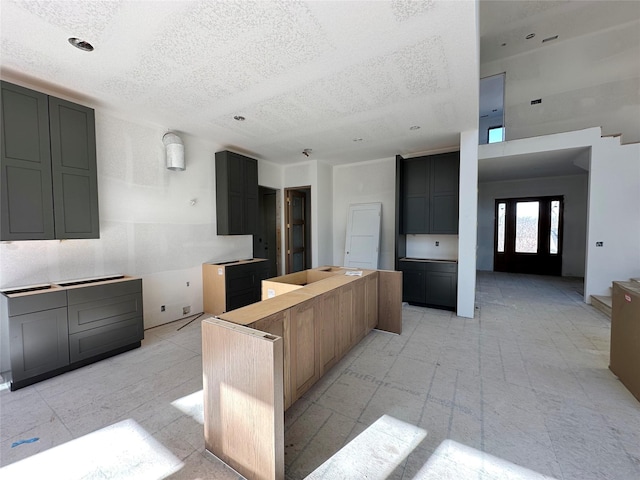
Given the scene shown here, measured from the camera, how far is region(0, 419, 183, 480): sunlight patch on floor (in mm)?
1502

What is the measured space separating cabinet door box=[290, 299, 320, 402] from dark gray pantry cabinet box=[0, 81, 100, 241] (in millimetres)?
2622

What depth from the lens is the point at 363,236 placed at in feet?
18.6

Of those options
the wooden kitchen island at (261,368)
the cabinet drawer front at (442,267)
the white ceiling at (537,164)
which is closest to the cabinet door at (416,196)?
the cabinet drawer front at (442,267)

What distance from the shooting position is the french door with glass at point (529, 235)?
25.1ft

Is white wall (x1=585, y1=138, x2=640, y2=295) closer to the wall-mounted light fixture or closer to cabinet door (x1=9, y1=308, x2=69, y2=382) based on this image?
the wall-mounted light fixture

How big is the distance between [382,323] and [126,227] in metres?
3.67

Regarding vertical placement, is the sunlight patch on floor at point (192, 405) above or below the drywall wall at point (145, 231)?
below

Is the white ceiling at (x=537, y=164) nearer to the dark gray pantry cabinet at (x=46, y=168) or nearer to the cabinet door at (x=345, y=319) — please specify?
the cabinet door at (x=345, y=319)

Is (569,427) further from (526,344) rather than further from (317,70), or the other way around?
(317,70)

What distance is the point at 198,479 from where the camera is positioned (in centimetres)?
146

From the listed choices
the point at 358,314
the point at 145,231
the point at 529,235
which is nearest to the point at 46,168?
the point at 145,231

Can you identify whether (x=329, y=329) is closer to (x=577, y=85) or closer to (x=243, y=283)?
(x=243, y=283)

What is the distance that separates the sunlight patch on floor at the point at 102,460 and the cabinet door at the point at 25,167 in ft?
6.40

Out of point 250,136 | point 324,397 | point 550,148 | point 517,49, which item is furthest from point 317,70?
point 517,49
